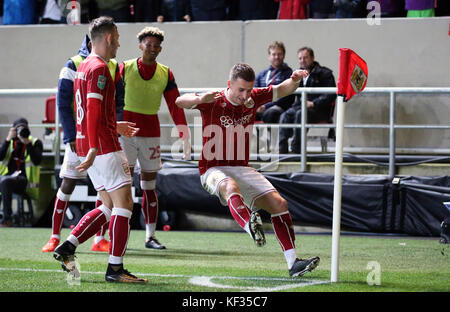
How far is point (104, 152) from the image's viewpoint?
5371 millimetres

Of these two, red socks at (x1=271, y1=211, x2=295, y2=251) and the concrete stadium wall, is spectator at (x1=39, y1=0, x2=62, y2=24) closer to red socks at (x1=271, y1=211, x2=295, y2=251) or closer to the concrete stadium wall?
the concrete stadium wall

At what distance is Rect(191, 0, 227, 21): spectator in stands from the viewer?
470 inches

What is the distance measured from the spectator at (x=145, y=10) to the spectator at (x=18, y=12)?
6.60 ft

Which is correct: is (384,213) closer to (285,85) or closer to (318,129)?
(318,129)

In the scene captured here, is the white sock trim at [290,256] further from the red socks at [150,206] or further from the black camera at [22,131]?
the black camera at [22,131]

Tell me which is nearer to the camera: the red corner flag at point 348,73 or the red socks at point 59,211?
the red corner flag at point 348,73

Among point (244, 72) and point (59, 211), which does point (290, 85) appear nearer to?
point (244, 72)

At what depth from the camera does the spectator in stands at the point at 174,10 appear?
1223 centimetres

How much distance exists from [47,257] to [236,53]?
5.94m

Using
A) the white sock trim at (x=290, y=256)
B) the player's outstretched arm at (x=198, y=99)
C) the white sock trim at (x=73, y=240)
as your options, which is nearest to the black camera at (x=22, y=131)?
the player's outstretched arm at (x=198, y=99)

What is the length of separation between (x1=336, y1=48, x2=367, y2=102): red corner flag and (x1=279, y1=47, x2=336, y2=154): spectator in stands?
4.73 metres

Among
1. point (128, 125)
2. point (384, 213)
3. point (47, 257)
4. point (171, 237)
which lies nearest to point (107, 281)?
point (128, 125)

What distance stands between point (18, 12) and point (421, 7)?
6.94 meters

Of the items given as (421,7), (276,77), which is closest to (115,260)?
(276,77)
